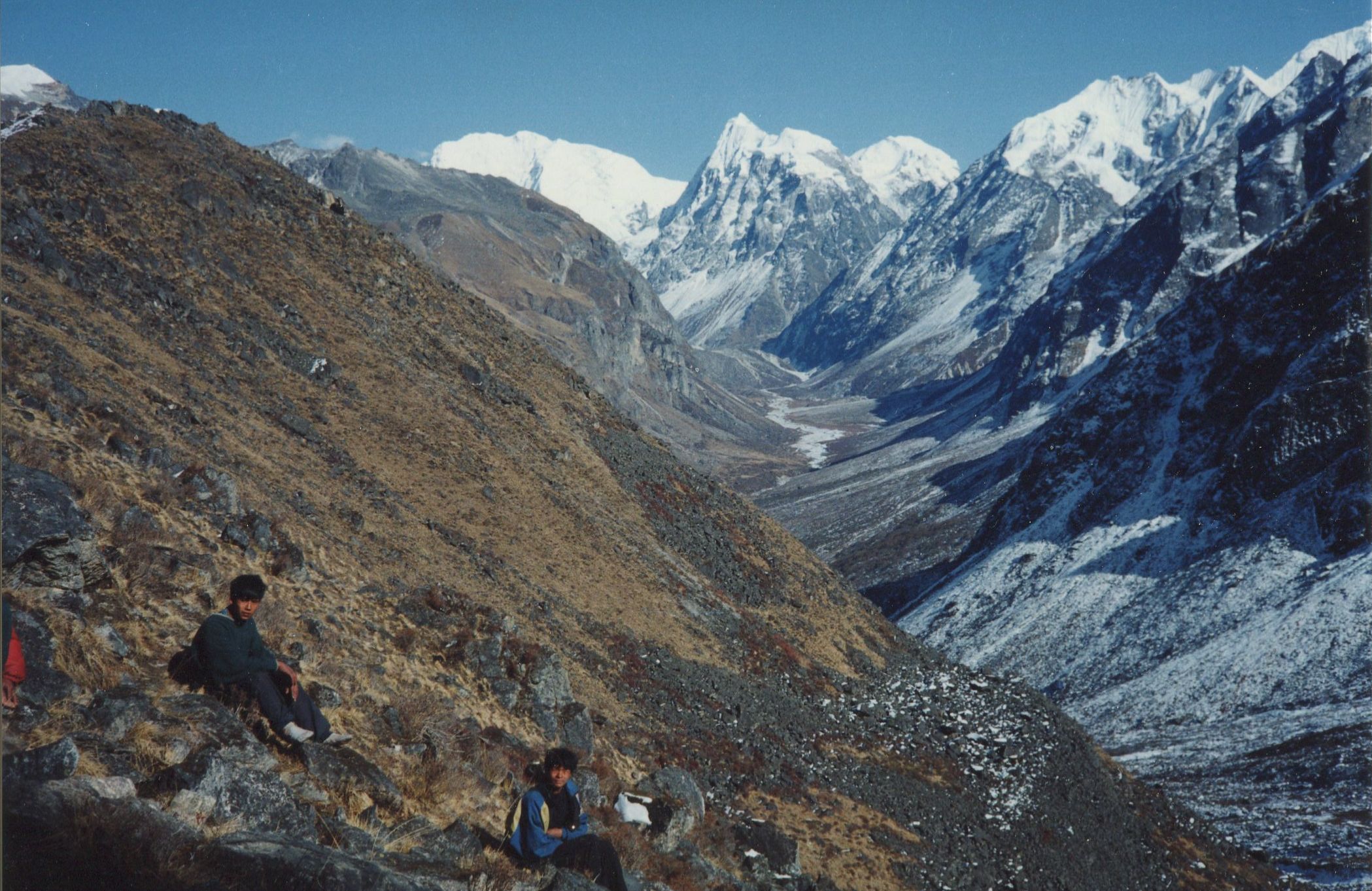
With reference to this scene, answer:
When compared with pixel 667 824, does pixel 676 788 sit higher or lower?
lower

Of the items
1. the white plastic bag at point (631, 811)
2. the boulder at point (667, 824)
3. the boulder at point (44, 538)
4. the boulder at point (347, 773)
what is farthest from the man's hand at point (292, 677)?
the boulder at point (667, 824)

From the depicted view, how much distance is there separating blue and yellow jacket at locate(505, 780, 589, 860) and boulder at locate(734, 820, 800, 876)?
8071mm

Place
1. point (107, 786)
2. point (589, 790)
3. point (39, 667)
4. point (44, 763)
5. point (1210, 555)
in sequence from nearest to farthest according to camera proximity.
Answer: point (44, 763) < point (107, 786) < point (39, 667) < point (589, 790) < point (1210, 555)

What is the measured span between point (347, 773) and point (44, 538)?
15.3 feet

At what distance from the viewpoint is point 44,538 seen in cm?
940

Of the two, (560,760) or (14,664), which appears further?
(560,760)

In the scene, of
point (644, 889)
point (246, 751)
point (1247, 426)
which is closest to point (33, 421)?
point (246, 751)

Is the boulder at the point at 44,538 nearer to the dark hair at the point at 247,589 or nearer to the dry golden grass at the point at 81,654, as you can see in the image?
the dry golden grass at the point at 81,654

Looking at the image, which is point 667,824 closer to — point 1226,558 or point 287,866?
point 287,866

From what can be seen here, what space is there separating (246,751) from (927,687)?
1160 inches

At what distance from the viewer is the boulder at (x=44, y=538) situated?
30.2 feet

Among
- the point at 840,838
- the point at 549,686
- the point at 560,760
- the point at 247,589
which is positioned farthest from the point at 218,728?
the point at 840,838

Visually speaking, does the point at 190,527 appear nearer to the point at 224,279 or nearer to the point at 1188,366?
the point at 224,279

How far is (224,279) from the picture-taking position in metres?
33.2
